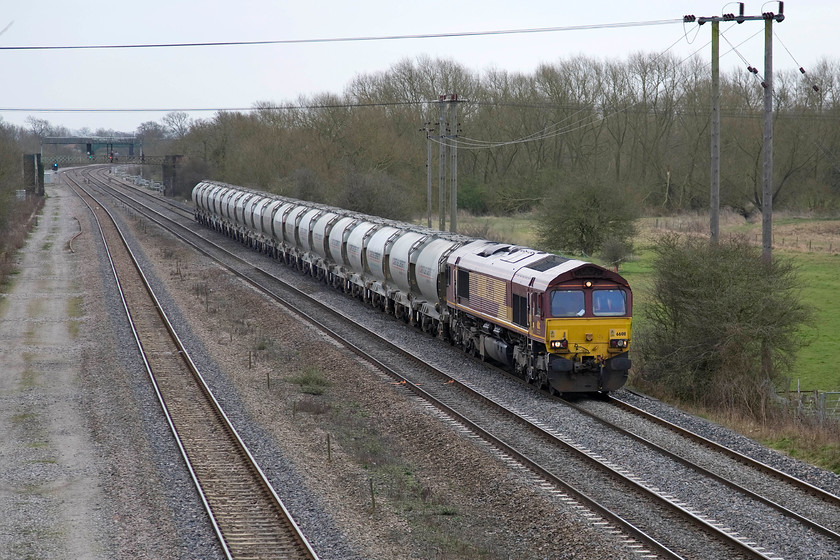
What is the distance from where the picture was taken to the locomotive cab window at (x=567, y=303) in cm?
1950

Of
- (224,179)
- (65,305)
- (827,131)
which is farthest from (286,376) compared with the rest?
(224,179)

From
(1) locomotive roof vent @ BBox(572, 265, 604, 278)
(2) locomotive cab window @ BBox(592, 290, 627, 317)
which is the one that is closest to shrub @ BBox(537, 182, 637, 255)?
(2) locomotive cab window @ BBox(592, 290, 627, 317)

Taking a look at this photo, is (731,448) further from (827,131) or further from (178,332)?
(827,131)

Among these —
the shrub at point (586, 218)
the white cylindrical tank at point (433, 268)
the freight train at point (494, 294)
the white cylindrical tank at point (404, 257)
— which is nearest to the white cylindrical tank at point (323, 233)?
the freight train at point (494, 294)

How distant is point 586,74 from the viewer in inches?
3174

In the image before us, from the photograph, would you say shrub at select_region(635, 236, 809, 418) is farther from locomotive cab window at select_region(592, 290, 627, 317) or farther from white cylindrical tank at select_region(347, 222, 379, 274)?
white cylindrical tank at select_region(347, 222, 379, 274)

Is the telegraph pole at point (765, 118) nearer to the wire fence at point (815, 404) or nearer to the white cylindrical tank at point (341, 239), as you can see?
the wire fence at point (815, 404)

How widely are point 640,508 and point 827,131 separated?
219 feet

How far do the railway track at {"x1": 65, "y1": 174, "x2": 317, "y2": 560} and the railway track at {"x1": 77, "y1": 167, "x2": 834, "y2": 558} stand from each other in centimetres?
407

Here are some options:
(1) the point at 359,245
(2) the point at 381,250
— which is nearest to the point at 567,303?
(2) the point at 381,250

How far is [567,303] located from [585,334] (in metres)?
0.75

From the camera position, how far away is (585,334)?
64.2ft

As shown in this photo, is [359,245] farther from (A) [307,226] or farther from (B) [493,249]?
(B) [493,249]

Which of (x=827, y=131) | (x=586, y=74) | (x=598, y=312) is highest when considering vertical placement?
(x=586, y=74)
